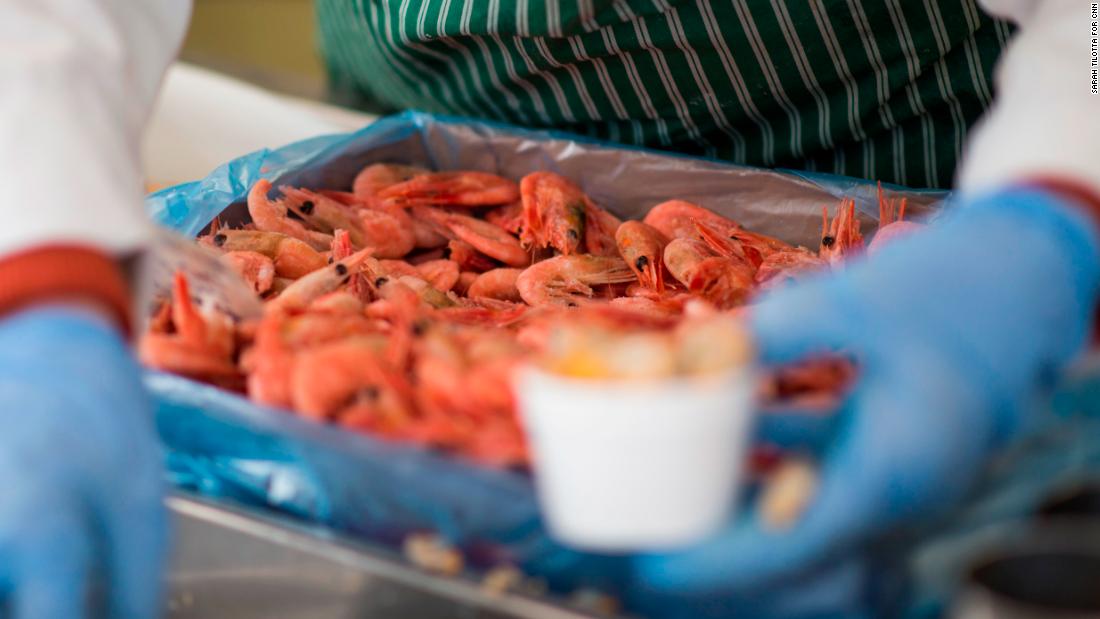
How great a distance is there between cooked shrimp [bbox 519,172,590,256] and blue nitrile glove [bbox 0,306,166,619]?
0.85m

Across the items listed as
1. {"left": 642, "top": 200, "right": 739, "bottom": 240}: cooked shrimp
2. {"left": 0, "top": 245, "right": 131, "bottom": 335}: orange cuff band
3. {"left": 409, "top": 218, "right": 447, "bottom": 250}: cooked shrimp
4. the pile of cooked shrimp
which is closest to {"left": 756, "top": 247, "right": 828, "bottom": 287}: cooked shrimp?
the pile of cooked shrimp

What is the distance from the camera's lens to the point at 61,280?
3.13 ft

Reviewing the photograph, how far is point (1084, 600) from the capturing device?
2.66 ft

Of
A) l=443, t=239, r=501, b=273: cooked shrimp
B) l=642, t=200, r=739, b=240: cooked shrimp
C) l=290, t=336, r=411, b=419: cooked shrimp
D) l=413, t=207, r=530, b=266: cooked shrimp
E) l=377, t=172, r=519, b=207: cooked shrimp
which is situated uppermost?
l=642, t=200, r=739, b=240: cooked shrimp

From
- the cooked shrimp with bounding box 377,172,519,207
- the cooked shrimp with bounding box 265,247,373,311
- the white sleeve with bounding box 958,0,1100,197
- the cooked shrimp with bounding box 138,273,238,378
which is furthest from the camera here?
the cooked shrimp with bounding box 377,172,519,207

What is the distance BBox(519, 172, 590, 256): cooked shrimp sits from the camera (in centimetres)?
172

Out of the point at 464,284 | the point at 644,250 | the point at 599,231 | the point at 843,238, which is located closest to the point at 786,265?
the point at 843,238

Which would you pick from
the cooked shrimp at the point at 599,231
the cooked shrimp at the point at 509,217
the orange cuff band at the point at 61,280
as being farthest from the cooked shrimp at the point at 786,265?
the orange cuff band at the point at 61,280

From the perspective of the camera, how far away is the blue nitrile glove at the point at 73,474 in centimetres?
87

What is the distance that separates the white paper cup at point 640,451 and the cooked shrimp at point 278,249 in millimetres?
853

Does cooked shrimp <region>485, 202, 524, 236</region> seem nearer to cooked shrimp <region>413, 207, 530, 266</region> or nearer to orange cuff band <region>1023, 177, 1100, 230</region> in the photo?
cooked shrimp <region>413, 207, 530, 266</region>

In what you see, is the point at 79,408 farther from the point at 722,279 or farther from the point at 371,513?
the point at 722,279

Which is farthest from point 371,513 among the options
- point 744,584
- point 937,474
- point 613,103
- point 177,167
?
point 177,167

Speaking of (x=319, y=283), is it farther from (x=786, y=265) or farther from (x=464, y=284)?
(x=786, y=265)
